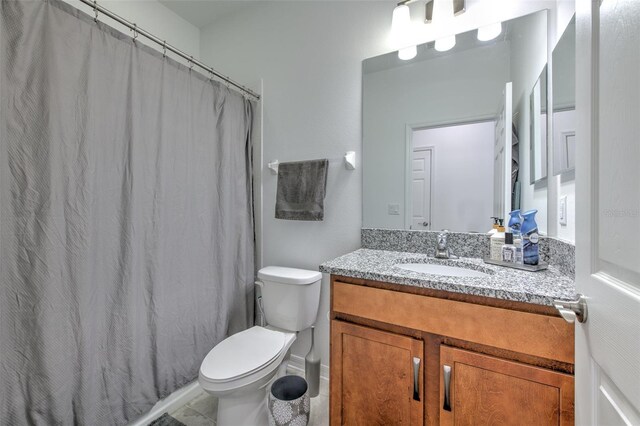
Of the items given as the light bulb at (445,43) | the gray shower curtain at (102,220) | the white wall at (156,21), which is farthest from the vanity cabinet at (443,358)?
the white wall at (156,21)

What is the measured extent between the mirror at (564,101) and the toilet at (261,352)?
1.27 meters

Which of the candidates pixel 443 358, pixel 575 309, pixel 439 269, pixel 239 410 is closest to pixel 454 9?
pixel 439 269

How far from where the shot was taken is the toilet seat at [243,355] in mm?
1189

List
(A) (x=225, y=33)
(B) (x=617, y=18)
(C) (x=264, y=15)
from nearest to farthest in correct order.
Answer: (B) (x=617, y=18), (C) (x=264, y=15), (A) (x=225, y=33)

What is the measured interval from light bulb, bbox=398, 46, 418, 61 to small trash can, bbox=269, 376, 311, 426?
6.14ft

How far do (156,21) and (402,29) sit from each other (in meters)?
1.77

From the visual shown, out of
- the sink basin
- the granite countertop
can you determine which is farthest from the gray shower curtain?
the sink basin

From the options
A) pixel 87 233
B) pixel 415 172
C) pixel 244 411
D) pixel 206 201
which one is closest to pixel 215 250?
pixel 206 201

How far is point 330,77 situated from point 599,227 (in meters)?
1.59

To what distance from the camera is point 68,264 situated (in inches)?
42.9

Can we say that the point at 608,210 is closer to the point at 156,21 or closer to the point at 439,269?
the point at 439,269

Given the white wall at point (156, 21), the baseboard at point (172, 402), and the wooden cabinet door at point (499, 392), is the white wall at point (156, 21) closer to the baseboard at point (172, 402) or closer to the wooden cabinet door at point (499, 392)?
the baseboard at point (172, 402)

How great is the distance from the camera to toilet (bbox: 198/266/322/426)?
3.92 ft

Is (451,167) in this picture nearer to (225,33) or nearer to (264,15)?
(264,15)
